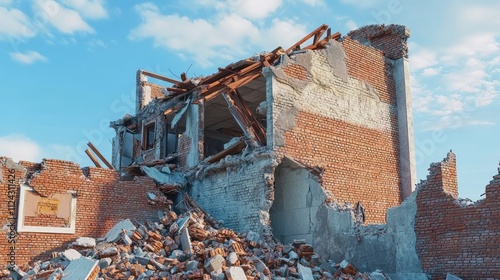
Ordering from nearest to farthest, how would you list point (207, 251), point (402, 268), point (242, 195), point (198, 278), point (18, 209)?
1. point (198, 278)
2. point (207, 251)
3. point (402, 268)
4. point (18, 209)
5. point (242, 195)

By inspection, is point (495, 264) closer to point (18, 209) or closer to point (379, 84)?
point (379, 84)

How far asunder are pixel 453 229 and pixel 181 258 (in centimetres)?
529

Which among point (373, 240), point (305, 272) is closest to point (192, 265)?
point (305, 272)

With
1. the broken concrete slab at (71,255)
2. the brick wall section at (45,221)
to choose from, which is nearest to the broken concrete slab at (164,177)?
the brick wall section at (45,221)

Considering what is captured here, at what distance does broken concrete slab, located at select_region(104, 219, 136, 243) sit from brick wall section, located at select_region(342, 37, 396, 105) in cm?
707

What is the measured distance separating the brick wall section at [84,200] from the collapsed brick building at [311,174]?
0.02 metres

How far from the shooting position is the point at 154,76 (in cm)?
2098

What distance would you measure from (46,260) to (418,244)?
7.92 m

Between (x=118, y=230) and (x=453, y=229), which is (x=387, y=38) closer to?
(x=453, y=229)

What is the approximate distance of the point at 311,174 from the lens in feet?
41.6

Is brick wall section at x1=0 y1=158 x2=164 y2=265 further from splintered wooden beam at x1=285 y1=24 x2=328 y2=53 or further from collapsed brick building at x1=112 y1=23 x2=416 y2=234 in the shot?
splintered wooden beam at x1=285 y1=24 x2=328 y2=53

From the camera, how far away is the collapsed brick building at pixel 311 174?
10273 mm

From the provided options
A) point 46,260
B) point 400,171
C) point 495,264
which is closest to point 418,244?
point 495,264

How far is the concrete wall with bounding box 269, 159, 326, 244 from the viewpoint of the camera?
12.4 meters
